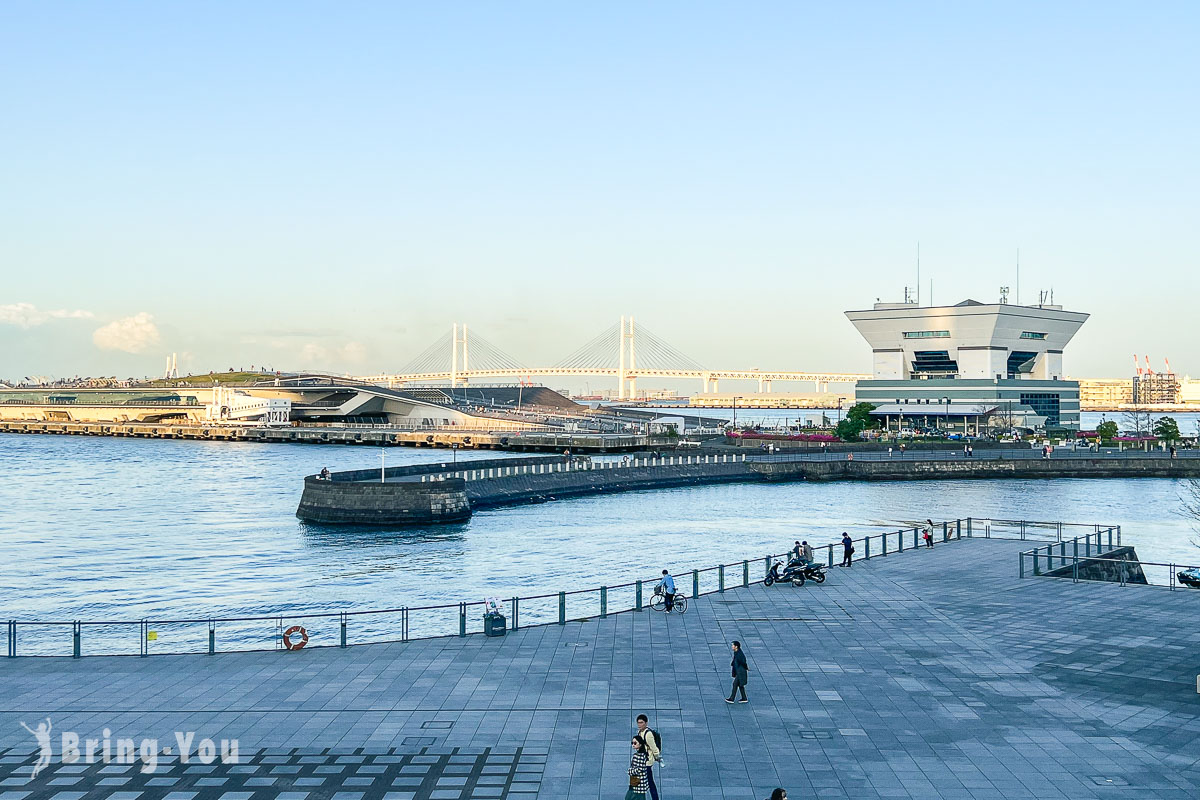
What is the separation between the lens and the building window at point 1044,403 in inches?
5886

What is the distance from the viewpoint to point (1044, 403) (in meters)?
151

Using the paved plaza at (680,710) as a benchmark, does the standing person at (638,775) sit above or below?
above

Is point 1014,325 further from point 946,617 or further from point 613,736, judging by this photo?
point 613,736

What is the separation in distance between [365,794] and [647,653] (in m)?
8.92

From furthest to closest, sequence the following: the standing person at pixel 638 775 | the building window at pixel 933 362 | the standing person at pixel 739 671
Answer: the building window at pixel 933 362 < the standing person at pixel 739 671 < the standing person at pixel 638 775

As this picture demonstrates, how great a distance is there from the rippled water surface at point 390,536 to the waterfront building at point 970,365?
57.0m

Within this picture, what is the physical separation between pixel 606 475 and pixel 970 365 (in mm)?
89401

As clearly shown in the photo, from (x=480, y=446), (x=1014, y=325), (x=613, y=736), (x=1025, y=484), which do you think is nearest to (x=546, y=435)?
(x=480, y=446)

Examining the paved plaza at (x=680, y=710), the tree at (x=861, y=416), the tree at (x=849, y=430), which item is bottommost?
the paved plaza at (x=680, y=710)

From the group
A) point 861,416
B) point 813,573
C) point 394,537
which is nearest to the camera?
point 813,573

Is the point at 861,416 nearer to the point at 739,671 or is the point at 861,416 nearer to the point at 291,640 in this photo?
the point at 291,640

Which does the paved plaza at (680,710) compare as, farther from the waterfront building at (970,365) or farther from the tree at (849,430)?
the waterfront building at (970,365)

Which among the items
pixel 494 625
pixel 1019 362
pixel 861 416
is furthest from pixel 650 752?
pixel 1019 362

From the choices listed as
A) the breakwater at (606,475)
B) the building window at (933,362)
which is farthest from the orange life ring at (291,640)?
the building window at (933,362)
